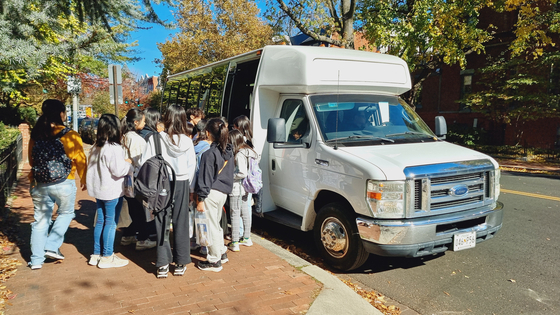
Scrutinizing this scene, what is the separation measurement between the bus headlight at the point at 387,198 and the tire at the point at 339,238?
0.46 m

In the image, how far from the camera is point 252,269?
475 centimetres

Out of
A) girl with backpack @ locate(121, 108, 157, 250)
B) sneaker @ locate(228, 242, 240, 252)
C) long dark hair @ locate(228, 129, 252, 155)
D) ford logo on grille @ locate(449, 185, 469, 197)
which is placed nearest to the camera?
ford logo on grille @ locate(449, 185, 469, 197)

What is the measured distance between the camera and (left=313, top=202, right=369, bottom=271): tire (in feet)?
15.8

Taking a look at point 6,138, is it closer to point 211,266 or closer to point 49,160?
point 49,160

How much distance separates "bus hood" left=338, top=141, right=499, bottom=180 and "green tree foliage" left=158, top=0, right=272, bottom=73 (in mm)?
20339

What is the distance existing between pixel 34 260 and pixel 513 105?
23767mm

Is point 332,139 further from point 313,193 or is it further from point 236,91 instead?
point 236,91

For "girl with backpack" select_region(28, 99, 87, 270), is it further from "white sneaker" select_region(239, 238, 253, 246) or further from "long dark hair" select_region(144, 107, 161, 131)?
"white sneaker" select_region(239, 238, 253, 246)

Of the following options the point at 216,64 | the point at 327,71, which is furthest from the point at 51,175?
the point at 216,64

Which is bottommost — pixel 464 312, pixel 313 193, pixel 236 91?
pixel 464 312

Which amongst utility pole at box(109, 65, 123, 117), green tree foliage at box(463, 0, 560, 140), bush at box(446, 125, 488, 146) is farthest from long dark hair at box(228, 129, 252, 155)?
bush at box(446, 125, 488, 146)

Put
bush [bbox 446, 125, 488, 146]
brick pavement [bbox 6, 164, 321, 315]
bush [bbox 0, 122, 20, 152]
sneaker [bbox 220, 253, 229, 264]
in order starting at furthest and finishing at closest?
bush [bbox 446, 125, 488, 146], bush [bbox 0, 122, 20, 152], sneaker [bbox 220, 253, 229, 264], brick pavement [bbox 6, 164, 321, 315]

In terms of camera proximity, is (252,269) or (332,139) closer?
(252,269)

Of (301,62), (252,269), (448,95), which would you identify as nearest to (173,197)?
(252,269)
